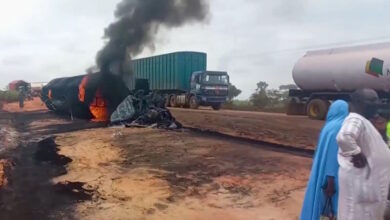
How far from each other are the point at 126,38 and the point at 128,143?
11.1 m

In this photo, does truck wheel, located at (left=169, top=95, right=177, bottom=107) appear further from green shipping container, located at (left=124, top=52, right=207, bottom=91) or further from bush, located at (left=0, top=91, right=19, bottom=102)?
bush, located at (left=0, top=91, right=19, bottom=102)

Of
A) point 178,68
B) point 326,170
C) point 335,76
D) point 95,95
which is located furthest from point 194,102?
point 326,170

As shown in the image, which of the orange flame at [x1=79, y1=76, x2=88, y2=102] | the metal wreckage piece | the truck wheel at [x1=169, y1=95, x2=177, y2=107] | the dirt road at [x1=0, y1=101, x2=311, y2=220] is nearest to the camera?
the dirt road at [x1=0, y1=101, x2=311, y2=220]

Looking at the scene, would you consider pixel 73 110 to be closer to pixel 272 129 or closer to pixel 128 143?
pixel 128 143

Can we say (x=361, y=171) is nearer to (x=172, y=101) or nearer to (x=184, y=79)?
(x=184, y=79)

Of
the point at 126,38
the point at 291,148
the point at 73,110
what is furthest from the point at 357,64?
the point at 73,110

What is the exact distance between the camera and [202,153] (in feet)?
29.8

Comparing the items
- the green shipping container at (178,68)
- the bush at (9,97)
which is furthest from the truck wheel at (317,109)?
the bush at (9,97)

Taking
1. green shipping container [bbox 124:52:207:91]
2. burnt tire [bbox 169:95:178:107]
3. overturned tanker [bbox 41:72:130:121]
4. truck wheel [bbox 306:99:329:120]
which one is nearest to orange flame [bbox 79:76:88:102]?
overturned tanker [bbox 41:72:130:121]

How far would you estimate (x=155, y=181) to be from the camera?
6.89 m

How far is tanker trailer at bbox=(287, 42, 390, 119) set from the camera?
14.9 meters

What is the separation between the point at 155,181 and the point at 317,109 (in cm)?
1242

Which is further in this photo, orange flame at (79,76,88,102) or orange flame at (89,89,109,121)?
orange flame at (79,76,88,102)

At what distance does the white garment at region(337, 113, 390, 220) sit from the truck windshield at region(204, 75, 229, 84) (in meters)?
21.0
